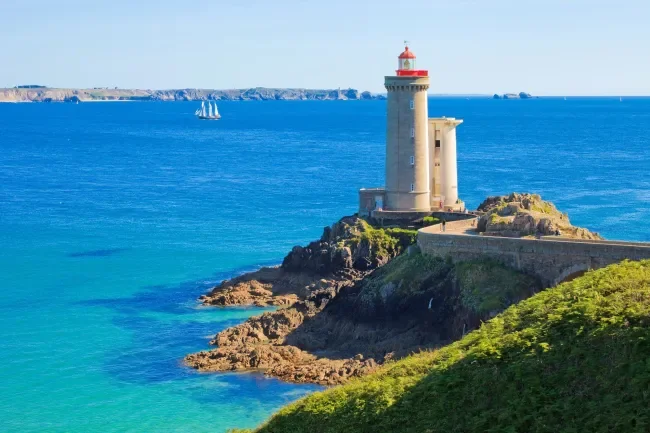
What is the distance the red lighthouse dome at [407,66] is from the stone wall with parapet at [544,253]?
40.6 feet

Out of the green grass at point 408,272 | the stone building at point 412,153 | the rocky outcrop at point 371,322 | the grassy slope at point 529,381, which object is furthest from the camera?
the stone building at point 412,153

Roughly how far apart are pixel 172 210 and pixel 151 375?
46.1 m

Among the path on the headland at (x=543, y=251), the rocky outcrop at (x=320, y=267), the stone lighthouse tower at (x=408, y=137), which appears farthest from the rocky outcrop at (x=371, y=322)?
the stone lighthouse tower at (x=408, y=137)

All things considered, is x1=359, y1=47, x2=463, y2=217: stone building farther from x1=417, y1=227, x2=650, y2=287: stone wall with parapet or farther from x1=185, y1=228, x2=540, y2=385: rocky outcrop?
x1=417, y1=227, x2=650, y2=287: stone wall with parapet

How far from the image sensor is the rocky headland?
128 ft

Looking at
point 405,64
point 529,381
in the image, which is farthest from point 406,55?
point 529,381

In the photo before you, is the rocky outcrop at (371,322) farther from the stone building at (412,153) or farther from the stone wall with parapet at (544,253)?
the stone building at (412,153)

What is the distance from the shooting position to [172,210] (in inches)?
3393

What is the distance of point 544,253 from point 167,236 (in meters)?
39.0

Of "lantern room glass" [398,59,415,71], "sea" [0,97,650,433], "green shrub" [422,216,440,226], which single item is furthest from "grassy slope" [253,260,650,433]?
"lantern room glass" [398,59,415,71]

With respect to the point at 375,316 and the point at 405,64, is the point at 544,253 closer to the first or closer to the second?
the point at 375,316

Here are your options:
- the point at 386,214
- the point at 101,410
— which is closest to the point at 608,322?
the point at 101,410

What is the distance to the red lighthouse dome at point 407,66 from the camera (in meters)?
52.7

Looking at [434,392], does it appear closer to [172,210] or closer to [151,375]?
[151,375]
